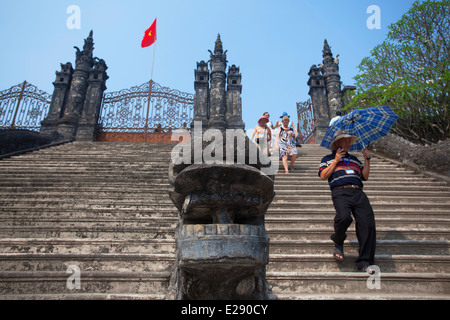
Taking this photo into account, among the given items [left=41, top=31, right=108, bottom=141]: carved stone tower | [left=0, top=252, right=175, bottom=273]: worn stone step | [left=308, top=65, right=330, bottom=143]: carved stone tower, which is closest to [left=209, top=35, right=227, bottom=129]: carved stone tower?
[left=308, top=65, right=330, bottom=143]: carved stone tower

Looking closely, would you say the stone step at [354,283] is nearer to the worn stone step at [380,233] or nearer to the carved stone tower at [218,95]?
the worn stone step at [380,233]

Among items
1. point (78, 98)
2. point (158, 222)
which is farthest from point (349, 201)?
point (78, 98)

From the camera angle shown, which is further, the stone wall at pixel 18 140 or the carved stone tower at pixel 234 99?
the carved stone tower at pixel 234 99

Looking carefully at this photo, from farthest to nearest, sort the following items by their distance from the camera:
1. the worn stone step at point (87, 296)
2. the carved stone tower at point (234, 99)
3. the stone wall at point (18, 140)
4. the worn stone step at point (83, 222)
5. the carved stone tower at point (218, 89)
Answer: the carved stone tower at point (234, 99)
the carved stone tower at point (218, 89)
the stone wall at point (18, 140)
the worn stone step at point (83, 222)
the worn stone step at point (87, 296)

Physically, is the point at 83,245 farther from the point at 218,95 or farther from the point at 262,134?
the point at 218,95

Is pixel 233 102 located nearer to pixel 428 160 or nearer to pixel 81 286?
pixel 428 160

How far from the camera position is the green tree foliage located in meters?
9.17

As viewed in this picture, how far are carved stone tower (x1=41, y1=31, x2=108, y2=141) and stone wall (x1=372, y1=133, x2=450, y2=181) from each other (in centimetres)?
1112

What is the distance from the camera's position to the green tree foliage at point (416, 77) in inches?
361

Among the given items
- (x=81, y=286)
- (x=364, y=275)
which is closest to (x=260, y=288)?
(x=364, y=275)

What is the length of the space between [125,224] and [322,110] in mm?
11620

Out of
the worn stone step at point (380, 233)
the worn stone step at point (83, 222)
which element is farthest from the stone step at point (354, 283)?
the worn stone step at point (83, 222)

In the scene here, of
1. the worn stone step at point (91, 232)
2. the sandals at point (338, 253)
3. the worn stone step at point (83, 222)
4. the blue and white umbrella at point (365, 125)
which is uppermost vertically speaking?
the blue and white umbrella at point (365, 125)

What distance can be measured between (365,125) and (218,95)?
10.1 meters
